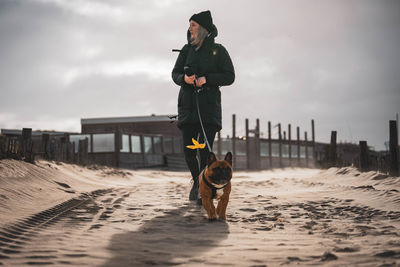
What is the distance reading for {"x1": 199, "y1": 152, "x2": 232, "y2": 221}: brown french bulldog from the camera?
319 cm

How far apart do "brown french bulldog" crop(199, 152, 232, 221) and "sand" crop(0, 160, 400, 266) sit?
157 mm

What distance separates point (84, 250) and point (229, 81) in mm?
2731

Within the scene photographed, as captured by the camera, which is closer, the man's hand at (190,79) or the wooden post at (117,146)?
the man's hand at (190,79)

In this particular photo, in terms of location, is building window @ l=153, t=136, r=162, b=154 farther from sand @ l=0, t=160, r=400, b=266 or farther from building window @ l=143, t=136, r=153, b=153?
sand @ l=0, t=160, r=400, b=266

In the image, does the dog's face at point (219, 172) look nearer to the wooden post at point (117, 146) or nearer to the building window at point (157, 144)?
the wooden post at point (117, 146)

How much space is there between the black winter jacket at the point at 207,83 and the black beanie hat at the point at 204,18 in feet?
0.41

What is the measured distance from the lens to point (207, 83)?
4.32 m

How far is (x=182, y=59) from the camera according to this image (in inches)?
188

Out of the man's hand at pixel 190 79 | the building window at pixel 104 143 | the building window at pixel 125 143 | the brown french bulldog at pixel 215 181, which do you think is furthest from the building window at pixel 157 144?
the brown french bulldog at pixel 215 181

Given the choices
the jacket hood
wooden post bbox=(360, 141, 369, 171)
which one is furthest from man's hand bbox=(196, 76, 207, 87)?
wooden post bbox=(360, 141, 369, 171)

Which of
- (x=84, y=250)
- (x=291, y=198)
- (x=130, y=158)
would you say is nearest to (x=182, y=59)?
(x=291, y=198)

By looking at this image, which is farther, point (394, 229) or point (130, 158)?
point (130, 158)

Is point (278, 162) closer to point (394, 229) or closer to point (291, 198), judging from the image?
point (291, 198)

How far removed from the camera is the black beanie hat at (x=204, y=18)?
452cm
